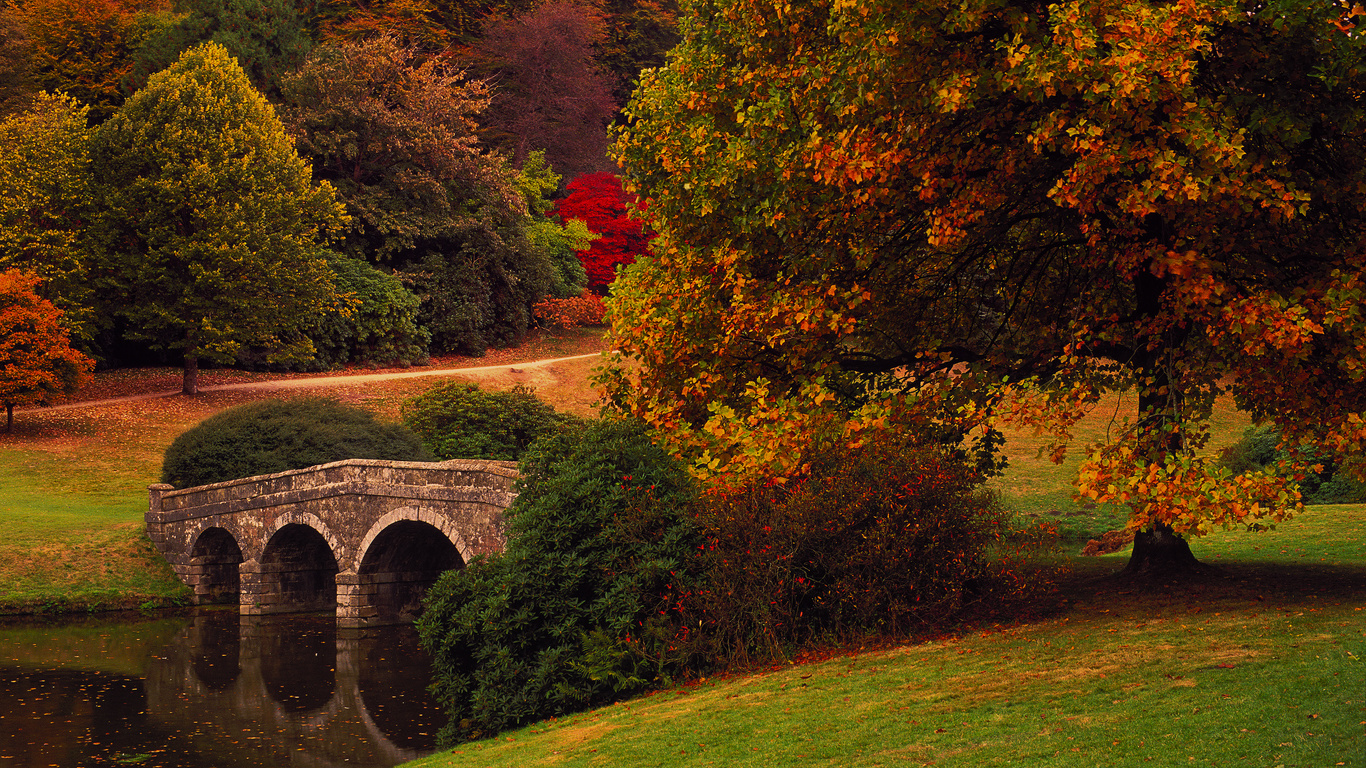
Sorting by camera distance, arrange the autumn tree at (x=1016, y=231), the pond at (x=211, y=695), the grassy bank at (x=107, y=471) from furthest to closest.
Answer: the grassy bank at (x=107, y=471)
the pond at (x=211, y=695)
the autumn tree at (x=1016, y=231)

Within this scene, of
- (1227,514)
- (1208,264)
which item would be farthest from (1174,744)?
(1208,264)

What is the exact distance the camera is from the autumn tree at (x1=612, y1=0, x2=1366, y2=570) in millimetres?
9734

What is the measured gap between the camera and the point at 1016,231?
14.5 metres

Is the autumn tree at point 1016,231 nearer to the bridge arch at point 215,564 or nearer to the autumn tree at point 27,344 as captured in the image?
the bridge arch at point 215,564

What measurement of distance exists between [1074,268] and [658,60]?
182ft

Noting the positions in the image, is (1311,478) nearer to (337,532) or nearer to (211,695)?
(337,532)

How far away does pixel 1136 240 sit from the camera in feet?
37.5

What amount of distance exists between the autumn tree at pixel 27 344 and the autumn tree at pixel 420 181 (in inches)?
539

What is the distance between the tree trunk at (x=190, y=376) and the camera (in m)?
38.2

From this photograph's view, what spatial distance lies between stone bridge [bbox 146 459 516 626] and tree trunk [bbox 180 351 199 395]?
31.5 ft

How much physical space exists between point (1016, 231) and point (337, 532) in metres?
17.2

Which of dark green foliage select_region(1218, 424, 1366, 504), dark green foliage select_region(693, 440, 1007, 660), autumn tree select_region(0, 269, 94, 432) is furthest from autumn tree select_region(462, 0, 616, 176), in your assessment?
dark green foliage select_region(693, 440, 1007, 660)

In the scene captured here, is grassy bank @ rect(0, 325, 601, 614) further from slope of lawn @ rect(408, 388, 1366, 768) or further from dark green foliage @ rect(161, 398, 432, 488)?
slope of lawn @ rect(408, 388, 1366, 768)

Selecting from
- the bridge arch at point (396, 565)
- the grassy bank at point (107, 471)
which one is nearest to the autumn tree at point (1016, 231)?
the bridge arch at point (396, 565)
